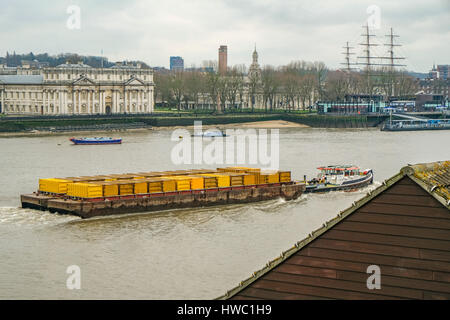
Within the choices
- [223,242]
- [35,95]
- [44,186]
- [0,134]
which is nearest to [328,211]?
[223,242]

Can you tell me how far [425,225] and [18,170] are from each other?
1813 inches

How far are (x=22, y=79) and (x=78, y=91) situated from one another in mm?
11661

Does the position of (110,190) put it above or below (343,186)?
above

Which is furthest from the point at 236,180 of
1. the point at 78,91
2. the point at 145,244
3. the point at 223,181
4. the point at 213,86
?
the point at 213,86

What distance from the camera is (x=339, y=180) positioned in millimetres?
45094

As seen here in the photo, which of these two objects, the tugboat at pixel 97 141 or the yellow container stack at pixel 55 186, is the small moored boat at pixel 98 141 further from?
the yellow container stack at pixel 55 186

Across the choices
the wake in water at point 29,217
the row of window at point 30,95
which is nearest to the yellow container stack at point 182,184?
the wake in water at point 29,217

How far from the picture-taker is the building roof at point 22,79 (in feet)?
432

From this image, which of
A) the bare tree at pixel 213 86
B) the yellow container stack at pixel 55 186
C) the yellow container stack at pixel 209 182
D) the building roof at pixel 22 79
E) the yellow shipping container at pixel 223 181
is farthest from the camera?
the bare tree at pixel 213 86

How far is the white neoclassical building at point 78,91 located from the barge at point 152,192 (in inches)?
3485

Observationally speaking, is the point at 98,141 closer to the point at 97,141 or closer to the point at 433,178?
the point at 97,141

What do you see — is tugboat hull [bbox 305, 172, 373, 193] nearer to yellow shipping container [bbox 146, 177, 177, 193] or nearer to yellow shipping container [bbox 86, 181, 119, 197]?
yellow shipping container [bbox 146, 177, 177, 193]

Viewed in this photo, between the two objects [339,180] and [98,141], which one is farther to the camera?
[98,141]

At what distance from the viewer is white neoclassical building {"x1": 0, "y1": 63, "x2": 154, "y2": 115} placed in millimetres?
127750
